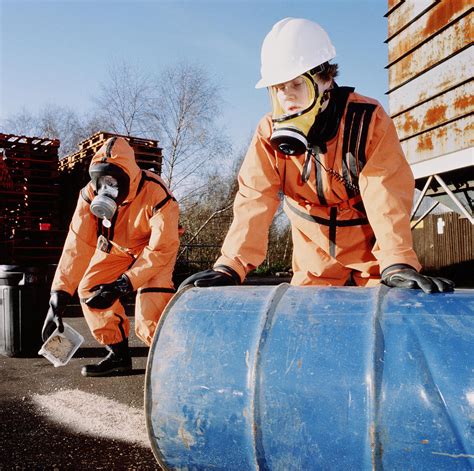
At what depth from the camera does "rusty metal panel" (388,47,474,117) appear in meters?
7.02

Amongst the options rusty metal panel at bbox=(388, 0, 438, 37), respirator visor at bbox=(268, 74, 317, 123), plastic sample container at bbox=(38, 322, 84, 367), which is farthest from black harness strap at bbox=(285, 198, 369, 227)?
rusty metal panel at bbox=(388, 0, 438, 37)

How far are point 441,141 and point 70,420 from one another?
22.8 ft

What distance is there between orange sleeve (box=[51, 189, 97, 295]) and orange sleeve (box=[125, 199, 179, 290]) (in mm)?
390

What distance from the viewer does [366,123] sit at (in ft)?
7.34

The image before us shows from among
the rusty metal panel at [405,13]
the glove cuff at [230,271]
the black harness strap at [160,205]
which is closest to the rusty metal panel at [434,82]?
the rusty metal panel at [405,13]

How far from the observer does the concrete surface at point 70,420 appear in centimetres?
223

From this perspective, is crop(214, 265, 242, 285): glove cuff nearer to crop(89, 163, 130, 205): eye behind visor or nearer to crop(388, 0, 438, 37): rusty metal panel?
crop(89, 163, 130, 205): eye behind visor

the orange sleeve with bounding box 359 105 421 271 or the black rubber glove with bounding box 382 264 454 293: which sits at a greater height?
the orange sleeve with bounding box 359 105 421 271

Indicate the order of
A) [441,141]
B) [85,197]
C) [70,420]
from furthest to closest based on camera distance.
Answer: [441,141]
[85,197]
[70,420]

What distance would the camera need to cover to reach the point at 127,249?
3750 millimetres

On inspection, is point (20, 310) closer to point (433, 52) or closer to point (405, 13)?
point (433, 52)

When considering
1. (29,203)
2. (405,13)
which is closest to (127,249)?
(29,203)

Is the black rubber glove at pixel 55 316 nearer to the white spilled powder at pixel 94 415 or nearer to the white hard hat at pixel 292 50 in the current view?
the white spilled powder at pixel 94 415

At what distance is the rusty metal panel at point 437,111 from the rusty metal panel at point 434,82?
10 centimetres
